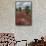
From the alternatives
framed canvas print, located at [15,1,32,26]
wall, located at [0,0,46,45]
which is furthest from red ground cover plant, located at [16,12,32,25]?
wall, located at [0,0,46,45]

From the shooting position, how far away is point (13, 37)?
13.1ft

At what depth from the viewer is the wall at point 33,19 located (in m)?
4.20

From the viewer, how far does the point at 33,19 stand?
13.8 ft

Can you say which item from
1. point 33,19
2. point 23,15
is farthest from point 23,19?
point 33,19

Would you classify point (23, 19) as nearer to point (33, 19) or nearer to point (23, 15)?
point (23, 15)

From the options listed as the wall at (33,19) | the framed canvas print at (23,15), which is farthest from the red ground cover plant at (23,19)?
the wall at (33,19)

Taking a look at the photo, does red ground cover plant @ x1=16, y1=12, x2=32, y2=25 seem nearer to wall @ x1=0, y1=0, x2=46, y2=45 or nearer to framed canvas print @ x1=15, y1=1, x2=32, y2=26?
framed canvas print @ x1=15, y1=1, x2=32, y2=26

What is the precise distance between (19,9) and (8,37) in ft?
3.15

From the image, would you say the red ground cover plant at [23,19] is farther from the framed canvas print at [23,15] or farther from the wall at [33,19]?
the wall at [33,19]

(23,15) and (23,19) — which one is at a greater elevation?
(23,15)

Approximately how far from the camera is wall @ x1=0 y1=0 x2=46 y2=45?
4199 millimetres

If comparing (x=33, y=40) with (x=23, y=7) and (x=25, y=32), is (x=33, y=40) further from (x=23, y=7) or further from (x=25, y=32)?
(x=23, y=7)

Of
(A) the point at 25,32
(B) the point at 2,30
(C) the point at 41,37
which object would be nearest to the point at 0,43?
(B) the point at 2,30

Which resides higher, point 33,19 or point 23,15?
point 23,15
